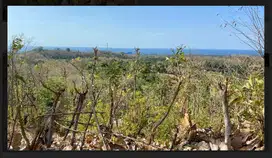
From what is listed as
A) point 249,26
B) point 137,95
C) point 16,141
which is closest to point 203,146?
point 137,95

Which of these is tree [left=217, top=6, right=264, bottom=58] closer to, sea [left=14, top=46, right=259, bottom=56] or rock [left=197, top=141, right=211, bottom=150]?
sea [left=14, top=46, right=259, bottom=56]

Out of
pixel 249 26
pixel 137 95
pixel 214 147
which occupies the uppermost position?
pixel 249 26

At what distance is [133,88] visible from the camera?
407 cm

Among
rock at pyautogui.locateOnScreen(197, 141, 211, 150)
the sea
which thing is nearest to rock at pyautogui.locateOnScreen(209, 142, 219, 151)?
rock at pyautogui.locateOnScreen(197, 141, 211, 150)

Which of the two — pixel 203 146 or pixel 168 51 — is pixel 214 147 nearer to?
pixel 203 146

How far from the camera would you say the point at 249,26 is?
13.2 ft

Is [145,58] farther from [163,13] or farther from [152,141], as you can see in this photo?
[152,141]

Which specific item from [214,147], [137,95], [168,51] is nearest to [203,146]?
[214,147]

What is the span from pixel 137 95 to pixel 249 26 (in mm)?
1118

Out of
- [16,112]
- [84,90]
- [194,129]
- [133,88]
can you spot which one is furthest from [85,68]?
[194,129]

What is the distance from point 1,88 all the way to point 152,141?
1.36 m

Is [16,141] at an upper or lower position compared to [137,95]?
lower

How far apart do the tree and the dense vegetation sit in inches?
5.7

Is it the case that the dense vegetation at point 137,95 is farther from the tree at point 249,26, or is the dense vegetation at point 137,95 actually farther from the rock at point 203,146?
the tree at point 249,26
